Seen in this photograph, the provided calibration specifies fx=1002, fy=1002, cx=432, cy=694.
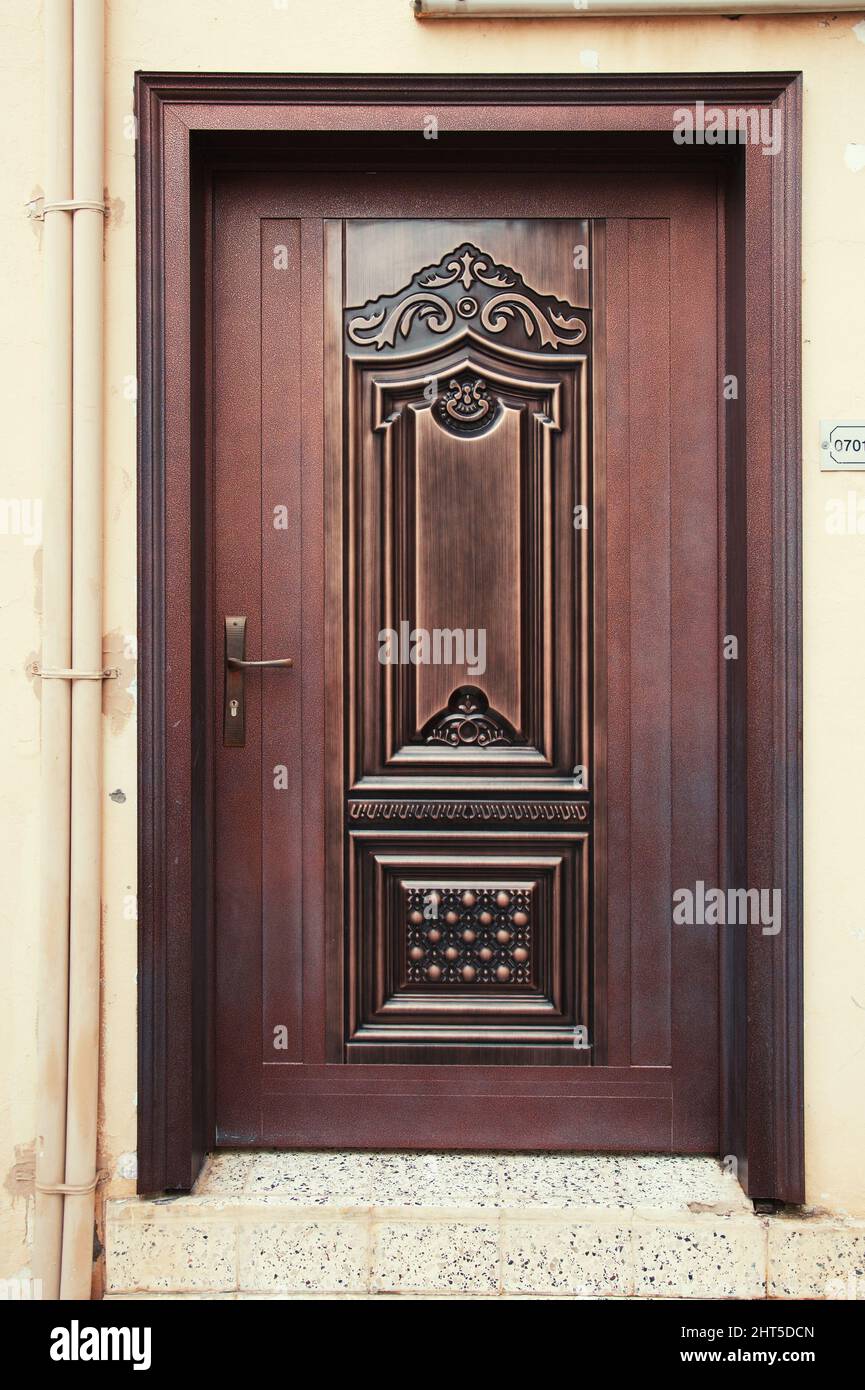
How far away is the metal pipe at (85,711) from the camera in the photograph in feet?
6.46

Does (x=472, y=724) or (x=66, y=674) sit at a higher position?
(x=66, y=674)

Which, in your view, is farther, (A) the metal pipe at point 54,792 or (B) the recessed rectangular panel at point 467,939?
(B) the recessed rectangular panel at point 467,939

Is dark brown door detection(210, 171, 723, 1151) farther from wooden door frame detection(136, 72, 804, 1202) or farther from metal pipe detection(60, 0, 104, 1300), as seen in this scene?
metal pipe detection(60, 0, 104, 1300)

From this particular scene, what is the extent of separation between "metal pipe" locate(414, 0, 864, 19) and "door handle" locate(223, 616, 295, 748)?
1.26m

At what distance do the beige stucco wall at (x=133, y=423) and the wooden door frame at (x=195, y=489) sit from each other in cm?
4

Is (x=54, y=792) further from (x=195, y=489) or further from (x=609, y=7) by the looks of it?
(x=609, y=7)

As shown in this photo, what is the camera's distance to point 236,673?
7.09ft

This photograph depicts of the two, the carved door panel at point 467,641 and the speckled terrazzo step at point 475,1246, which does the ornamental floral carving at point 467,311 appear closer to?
the carved door panel at point 467,641

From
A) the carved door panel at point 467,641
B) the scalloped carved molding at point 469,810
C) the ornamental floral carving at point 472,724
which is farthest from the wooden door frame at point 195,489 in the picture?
A: the ornamental floral carving at point 472,724

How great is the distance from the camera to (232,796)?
217 centimetres

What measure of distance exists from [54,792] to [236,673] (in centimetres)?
44

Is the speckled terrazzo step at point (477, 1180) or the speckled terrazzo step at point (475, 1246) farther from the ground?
the speckled terrazzo step at point (477, 1180)

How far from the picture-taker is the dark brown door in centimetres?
213

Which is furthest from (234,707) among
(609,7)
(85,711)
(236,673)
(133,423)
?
(609,7)
